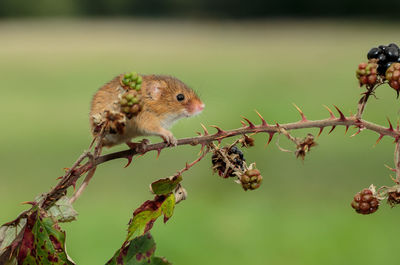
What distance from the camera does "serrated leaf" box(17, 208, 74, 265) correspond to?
5.18 ft

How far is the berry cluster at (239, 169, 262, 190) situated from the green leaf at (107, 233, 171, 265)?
279 millimetres

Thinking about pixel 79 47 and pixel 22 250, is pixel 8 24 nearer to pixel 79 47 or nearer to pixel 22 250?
pixel 79 47

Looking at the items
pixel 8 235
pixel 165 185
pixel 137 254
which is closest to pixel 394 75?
pixel 165 185

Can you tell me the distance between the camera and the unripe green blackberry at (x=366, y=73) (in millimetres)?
1762

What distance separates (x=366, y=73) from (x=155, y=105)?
3.56 ft

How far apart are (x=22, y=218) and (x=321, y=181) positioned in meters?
12.4

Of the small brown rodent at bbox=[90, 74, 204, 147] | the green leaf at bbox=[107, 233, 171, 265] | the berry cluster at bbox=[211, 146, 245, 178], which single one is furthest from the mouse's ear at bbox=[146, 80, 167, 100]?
the green leaf at bbox=[107, 233, 171, 265]

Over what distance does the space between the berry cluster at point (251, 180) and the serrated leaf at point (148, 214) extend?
189 mm

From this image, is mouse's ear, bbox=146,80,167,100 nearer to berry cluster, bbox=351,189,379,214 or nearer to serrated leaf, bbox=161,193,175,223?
serrated leaf, bbox=161,193,175,223

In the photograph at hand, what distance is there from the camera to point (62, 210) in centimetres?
167

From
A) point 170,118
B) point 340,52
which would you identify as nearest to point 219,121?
point 170,118

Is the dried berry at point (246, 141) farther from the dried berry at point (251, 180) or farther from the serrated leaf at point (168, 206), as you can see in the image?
the serrated leaf at point (168, 206)

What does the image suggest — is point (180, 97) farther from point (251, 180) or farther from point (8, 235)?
point (8, 235)

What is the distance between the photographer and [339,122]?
1.66 metres
